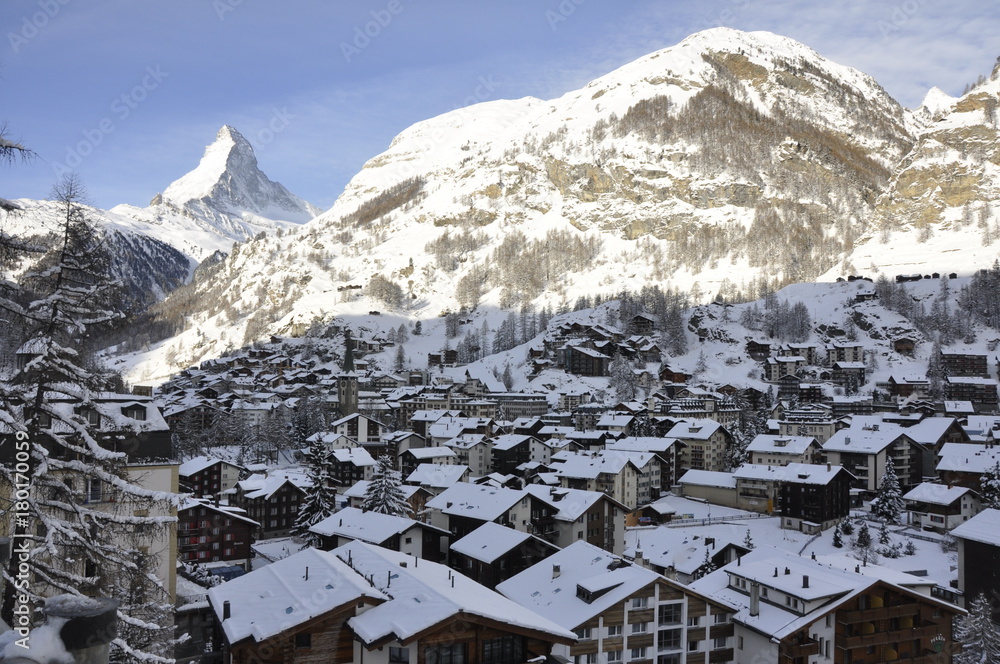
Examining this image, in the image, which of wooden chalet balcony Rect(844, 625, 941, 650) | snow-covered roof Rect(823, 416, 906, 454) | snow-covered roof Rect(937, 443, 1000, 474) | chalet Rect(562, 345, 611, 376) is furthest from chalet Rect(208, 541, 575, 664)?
chalet Rect(562, 345, 611, 376)

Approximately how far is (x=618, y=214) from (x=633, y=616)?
470 ft

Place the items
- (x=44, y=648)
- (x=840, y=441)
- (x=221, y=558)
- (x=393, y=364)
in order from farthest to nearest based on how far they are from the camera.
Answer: (x=393, y=364) < (x=840, y=441) < (x=221, y=558) < (x=44, y=648)

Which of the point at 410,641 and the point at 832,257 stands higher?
the point at 832,257

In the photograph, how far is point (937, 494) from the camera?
42.3m

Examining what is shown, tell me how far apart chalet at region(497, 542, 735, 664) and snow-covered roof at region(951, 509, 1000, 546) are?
15040 mm

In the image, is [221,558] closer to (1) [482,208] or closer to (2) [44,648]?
(2) [44,648]

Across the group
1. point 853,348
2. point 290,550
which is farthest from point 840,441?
point 290,550

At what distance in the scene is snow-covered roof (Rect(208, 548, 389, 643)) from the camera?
13.0 metres

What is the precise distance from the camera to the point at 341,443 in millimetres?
58469

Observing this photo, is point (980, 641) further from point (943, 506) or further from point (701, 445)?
point (701, 445)

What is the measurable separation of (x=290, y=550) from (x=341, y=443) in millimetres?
21111

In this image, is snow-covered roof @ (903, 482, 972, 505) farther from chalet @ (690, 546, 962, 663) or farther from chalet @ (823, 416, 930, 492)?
chalet @ (690, 546, 962, 663)

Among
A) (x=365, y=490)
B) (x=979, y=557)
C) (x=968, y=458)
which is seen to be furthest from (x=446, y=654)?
(x=968, y=458)

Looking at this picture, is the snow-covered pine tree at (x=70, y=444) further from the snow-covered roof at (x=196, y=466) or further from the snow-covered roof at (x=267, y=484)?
the snow-covered roof at (x=196, y=466)
